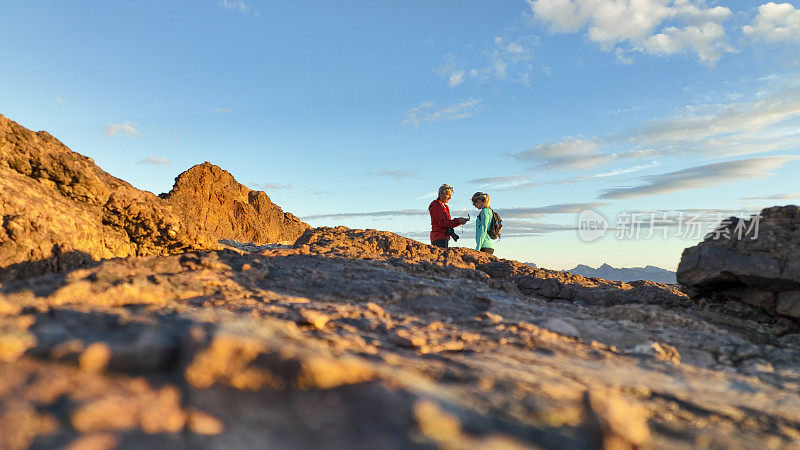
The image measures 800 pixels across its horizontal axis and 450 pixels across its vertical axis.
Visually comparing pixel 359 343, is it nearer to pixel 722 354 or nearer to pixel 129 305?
pixel 129 305

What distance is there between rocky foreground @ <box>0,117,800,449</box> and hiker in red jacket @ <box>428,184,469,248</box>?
3303 millimetres

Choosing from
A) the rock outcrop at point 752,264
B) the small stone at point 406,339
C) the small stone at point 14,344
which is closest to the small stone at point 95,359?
the small stone at point 14,344

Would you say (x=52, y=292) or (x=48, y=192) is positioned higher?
(x=48, y=192)

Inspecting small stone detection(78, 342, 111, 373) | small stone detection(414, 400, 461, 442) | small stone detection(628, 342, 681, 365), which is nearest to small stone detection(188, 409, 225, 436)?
small stone detection(78, 342, 111, 373)

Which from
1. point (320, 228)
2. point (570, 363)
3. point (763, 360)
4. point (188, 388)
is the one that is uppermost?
point (320, 228)

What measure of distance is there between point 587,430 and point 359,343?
1081mm

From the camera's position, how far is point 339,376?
4.41 ft

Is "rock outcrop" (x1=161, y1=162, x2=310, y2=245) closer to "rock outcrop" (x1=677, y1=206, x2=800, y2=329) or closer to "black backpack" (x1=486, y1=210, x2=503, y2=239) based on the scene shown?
"black backpack" (x1=486, y1=210, x2=503, y2=239)

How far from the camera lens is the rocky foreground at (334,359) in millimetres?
1164

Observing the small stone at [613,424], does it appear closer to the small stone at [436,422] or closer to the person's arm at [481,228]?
the small stone at [436,422]

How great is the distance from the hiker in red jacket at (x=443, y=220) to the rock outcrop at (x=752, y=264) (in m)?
3.55

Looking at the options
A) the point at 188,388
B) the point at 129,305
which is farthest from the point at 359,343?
the point at 129,305

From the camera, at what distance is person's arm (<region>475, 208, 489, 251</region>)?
23.8 ft

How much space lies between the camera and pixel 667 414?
1529 mm
